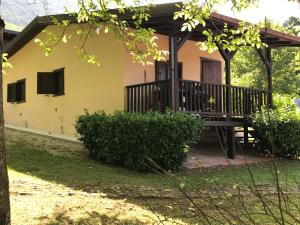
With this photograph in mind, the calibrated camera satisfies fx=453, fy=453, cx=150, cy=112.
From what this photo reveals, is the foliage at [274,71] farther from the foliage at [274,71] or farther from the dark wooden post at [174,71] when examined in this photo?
the dark wooden post at [174,71]

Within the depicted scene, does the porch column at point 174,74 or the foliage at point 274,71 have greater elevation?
the foliage at point 274,71

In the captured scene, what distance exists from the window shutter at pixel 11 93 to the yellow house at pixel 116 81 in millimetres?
45

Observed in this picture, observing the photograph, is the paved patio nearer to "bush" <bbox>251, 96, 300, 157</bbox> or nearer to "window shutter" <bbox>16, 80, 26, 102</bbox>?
"bush" <bbox>251, 96, 300, 157</bbox>

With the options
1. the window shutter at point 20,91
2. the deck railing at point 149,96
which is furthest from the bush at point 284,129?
the window shutter at point 20,91

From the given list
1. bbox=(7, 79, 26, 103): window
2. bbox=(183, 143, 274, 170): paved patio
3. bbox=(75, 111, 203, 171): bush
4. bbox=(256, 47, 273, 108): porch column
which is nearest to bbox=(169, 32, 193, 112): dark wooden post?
bbox=(75, 111, 203, 171): bush

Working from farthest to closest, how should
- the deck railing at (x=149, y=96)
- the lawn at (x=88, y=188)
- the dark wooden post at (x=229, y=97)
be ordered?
the dark wooden post at (x=229, y=97), the deck railing at (x=149, y=96), the lawn at (x=88, y=188)

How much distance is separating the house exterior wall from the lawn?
223cm

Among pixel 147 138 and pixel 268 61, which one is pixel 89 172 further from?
pixel 268 61

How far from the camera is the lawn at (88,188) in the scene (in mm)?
5949

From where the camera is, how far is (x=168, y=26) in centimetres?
1202

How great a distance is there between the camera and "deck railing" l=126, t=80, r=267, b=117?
1192cm

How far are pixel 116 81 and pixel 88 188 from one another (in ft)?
19.8

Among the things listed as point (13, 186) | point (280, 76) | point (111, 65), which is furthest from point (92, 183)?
point (280, 76)

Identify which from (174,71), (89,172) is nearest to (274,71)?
(174,71)
